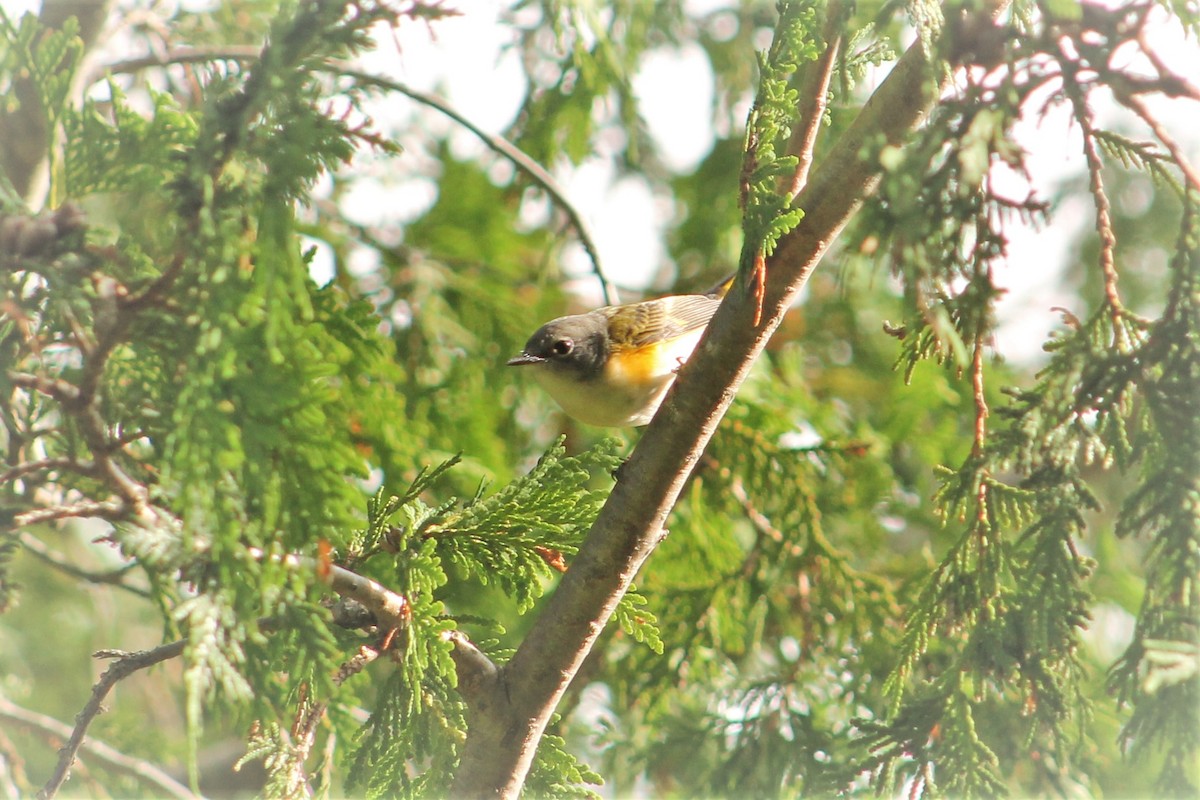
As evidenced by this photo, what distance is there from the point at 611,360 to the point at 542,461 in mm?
1653

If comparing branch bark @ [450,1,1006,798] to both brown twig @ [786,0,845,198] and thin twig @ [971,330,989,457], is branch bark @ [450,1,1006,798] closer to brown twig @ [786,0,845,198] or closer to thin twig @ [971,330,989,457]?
brown twig @ [786,0,845,198]

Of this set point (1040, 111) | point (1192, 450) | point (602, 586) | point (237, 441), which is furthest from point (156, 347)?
point (1192, 450)

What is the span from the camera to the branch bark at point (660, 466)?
1.97m

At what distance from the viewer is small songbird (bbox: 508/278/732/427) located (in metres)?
3.71

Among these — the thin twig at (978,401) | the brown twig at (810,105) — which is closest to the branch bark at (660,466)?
the brown twig at (810,105)

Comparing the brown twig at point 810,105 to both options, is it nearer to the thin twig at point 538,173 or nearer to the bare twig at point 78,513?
the thin twig at point 538,173

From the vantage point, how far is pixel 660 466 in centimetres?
207

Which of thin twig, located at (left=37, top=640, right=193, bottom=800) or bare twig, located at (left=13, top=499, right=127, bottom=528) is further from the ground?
bare twig, located at (left=13, top=499, right=127, bottom=528)

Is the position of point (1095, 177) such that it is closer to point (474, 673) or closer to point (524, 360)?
point (474, 673)

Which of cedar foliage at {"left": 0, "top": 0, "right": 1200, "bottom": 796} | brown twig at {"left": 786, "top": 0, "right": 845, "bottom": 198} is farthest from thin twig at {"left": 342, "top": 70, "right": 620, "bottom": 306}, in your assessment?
brown twig at {"left": 786, "top": 0, "right": 845, "bottom": 198}

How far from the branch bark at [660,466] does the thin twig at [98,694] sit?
66cm

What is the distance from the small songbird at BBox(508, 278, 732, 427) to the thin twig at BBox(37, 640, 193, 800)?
199 centimetres

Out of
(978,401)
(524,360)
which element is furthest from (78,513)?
(524,360)

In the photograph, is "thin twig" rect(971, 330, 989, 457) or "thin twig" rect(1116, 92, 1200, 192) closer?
"thin twig" rect(1116, 92, 1200, 192)
